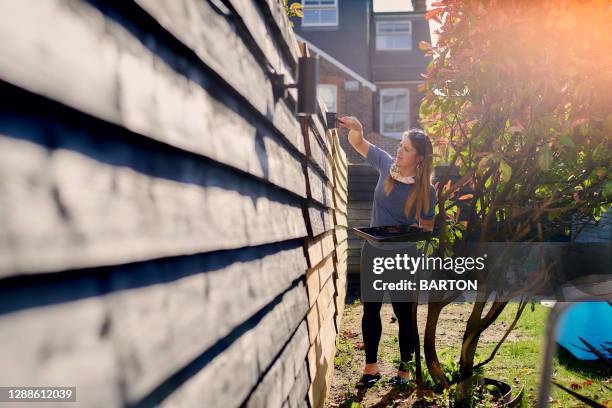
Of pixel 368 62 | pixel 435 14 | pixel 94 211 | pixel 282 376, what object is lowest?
pixel 282 376

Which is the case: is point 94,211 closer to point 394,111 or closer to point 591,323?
point 591,323

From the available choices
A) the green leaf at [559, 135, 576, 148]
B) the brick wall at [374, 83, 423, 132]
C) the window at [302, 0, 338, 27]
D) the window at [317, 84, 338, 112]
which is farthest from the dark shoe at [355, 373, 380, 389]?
the window at [302, 0, 338, 27]

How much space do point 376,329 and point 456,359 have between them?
3.43 ft

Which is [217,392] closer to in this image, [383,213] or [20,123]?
[20,123]

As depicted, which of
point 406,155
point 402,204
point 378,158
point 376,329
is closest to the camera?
point 376,329

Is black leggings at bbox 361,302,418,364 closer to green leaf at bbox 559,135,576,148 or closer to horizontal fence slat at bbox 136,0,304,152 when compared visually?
green leaf at bbox 559,135,576,148

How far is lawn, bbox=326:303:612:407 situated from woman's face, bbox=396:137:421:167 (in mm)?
1398

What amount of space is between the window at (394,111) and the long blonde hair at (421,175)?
15.9 metres

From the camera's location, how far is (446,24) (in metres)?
3.34

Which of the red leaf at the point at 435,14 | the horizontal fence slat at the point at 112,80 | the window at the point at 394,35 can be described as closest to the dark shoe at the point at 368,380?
the red leaf at the point at 435,14

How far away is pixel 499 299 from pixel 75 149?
3.33 meters

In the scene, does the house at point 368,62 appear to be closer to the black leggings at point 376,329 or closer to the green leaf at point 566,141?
the black leggings at point 376,329

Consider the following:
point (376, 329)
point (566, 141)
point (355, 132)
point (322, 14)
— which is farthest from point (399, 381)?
point (322, 14)

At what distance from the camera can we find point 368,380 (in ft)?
13.7
